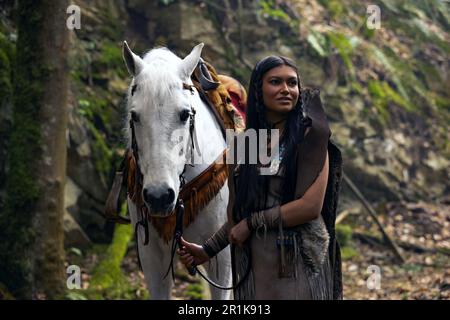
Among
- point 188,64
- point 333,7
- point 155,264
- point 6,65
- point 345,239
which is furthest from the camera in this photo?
point 333,7

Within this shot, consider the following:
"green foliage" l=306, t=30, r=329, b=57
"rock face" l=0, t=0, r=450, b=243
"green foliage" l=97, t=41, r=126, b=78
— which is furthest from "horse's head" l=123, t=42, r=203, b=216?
"green foliage" l=306, t=30, r=329, b=57

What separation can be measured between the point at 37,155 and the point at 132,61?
2.81 m

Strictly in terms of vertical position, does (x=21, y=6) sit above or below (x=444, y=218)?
above

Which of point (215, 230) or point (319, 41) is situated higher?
point (319, 41)

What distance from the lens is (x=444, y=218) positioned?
10000mm

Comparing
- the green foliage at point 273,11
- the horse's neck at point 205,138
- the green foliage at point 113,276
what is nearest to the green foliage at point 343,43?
the green foliage at point 273,11

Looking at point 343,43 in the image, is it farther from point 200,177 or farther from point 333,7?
point 200,177

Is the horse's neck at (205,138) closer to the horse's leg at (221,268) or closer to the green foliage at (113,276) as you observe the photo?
the horse's leg at (221,268)

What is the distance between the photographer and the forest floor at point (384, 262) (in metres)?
7.54

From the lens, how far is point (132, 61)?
4.12 m

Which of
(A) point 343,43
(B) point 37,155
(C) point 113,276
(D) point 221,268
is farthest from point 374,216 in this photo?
(D) point 221,268

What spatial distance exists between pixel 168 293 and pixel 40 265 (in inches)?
86.2

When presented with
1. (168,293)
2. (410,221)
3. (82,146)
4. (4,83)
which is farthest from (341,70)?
(168,293)
